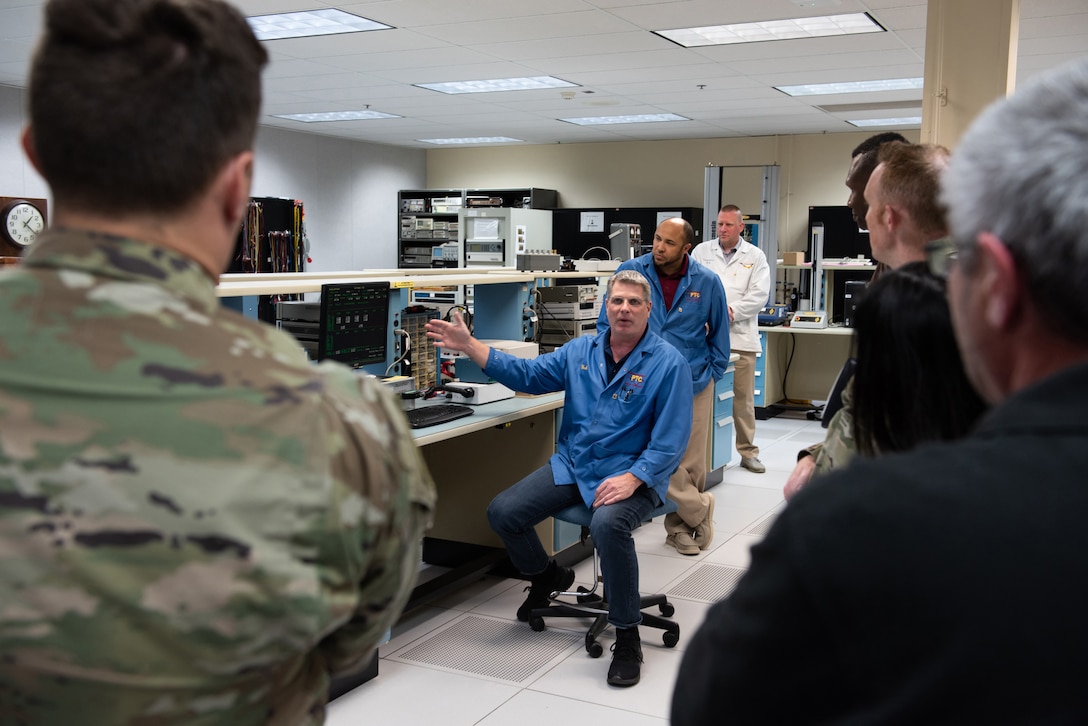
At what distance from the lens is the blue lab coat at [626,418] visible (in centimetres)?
335

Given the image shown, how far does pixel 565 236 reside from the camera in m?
11.3

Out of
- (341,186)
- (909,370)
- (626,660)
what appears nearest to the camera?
(909,370)

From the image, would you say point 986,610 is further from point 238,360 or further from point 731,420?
point 731,420

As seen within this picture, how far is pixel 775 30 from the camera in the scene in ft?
19.2

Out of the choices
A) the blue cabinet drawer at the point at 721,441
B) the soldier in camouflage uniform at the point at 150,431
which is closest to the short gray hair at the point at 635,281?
the blue cabinet drawer at the point at 721,441

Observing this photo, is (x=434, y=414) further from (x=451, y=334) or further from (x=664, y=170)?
(x=664, y=170)

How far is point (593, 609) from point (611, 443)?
0.64m

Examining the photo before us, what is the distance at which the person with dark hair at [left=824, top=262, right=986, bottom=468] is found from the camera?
1.25m

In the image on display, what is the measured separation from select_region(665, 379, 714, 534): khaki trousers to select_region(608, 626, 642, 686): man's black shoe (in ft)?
3.93

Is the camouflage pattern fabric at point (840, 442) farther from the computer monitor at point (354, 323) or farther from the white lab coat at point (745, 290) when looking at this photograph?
the white lab coat at point (745, 290)

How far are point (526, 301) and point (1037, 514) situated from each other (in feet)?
12.8

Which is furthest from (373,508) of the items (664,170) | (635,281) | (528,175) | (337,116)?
(528,175)

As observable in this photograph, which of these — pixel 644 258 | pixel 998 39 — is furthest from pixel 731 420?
pixel 998 39

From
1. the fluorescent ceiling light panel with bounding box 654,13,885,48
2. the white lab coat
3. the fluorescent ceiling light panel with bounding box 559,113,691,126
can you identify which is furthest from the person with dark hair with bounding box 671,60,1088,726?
the fluorescent ceiling light panel with bounding box 559,113,691,126
